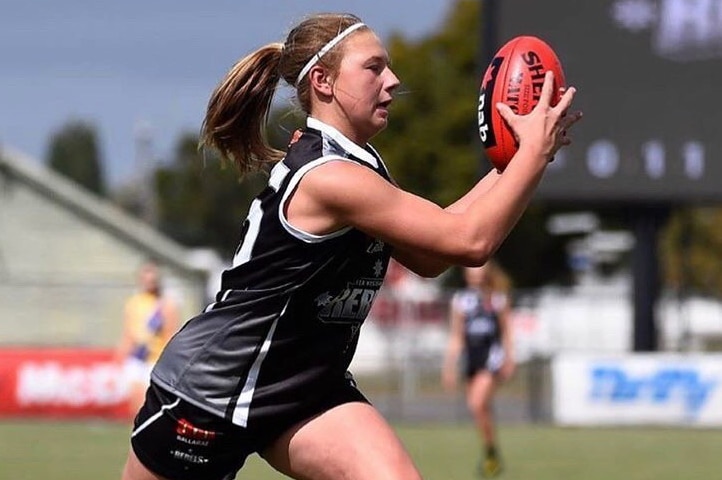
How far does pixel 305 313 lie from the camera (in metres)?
4.74

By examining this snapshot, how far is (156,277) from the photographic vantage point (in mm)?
16172

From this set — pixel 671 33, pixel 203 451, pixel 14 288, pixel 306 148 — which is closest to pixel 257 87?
pixel 306 148

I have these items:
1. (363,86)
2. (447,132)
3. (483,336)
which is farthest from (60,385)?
(447,132)

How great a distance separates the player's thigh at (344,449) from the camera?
4.63 m

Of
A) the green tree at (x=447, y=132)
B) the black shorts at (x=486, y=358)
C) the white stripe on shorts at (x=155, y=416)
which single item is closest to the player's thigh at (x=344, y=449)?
the white stripe on shorts at (x=155, y=416)

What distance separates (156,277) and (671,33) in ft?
20.1

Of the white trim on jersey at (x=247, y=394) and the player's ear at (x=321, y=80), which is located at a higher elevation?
the player's ear at (x=321, y=80)

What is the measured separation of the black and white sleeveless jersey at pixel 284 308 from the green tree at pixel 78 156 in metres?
57.3

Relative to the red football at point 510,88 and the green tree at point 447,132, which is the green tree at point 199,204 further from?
the red football at point 510,88

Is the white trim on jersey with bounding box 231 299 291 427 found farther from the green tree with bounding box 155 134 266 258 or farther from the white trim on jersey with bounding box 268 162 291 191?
the green tree with bounding box 155 134 266 258

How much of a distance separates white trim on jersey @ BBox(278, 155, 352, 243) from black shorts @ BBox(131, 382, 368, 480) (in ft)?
1.58

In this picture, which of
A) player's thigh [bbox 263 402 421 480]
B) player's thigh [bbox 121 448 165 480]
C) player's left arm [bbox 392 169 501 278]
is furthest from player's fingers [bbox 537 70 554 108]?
player's thigh [bbox 121 448 165 480]

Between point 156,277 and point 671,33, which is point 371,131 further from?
point 671,33

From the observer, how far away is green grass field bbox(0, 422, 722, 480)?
12234 mm
